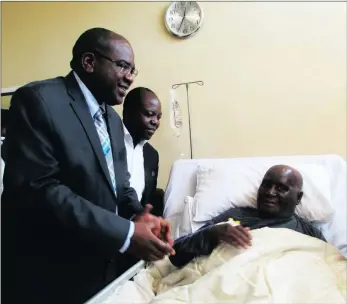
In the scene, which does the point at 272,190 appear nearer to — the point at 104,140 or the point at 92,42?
the point at 104,140

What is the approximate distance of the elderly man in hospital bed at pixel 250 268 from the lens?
105 cm

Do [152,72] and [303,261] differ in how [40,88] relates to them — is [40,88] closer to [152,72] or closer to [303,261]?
[303,261]

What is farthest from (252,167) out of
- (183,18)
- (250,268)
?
(183,18)

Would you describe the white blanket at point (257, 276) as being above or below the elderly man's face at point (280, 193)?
below

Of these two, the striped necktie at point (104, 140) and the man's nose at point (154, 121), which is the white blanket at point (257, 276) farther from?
the man's nose at point (154, 121)

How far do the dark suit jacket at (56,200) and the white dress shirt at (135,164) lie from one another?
0.74 meters

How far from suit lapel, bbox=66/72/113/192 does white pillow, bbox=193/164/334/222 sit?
86 cm

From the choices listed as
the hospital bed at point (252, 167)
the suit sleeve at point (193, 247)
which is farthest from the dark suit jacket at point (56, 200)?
the hospital bed at point (252, 167)

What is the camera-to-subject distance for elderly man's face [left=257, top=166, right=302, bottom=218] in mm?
1679

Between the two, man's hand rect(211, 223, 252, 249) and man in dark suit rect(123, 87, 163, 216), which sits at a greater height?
man in dark suit rect(123, 87, 163, 216)

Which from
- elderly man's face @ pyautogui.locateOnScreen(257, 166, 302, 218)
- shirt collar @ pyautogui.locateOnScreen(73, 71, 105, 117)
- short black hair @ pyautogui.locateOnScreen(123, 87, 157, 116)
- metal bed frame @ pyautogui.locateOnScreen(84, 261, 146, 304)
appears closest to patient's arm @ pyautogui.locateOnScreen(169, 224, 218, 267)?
metal bed frame @ pyautogui.locateOnScreen(84, 261, 146, 304)

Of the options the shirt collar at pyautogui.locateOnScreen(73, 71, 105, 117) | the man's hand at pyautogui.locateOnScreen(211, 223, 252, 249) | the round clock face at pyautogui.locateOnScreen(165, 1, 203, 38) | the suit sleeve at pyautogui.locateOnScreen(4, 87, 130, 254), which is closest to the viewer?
the suit sleeve at pyautogui.locateOnScreen(4, 87, 130, 254)

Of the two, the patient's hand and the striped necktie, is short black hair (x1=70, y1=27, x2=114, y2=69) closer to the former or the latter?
the striped necktie

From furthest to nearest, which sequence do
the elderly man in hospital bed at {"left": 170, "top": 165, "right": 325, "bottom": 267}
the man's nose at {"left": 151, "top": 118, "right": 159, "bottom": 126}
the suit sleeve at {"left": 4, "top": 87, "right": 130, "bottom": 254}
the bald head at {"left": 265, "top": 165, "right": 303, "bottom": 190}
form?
the man's nose at {"left": 151, "top": 118, "right": 159, "bottom": 126}
the bald head at {"left": 265, "top": 165, "right": 303, "bottom": 190}
the elderly man in hospital bed at {"left": 170, "top": 165, "right": 325, "bottom": 267}
the suit sleeve at {"left": 4, "top": 87, "right": 130, "bottom": 254}
